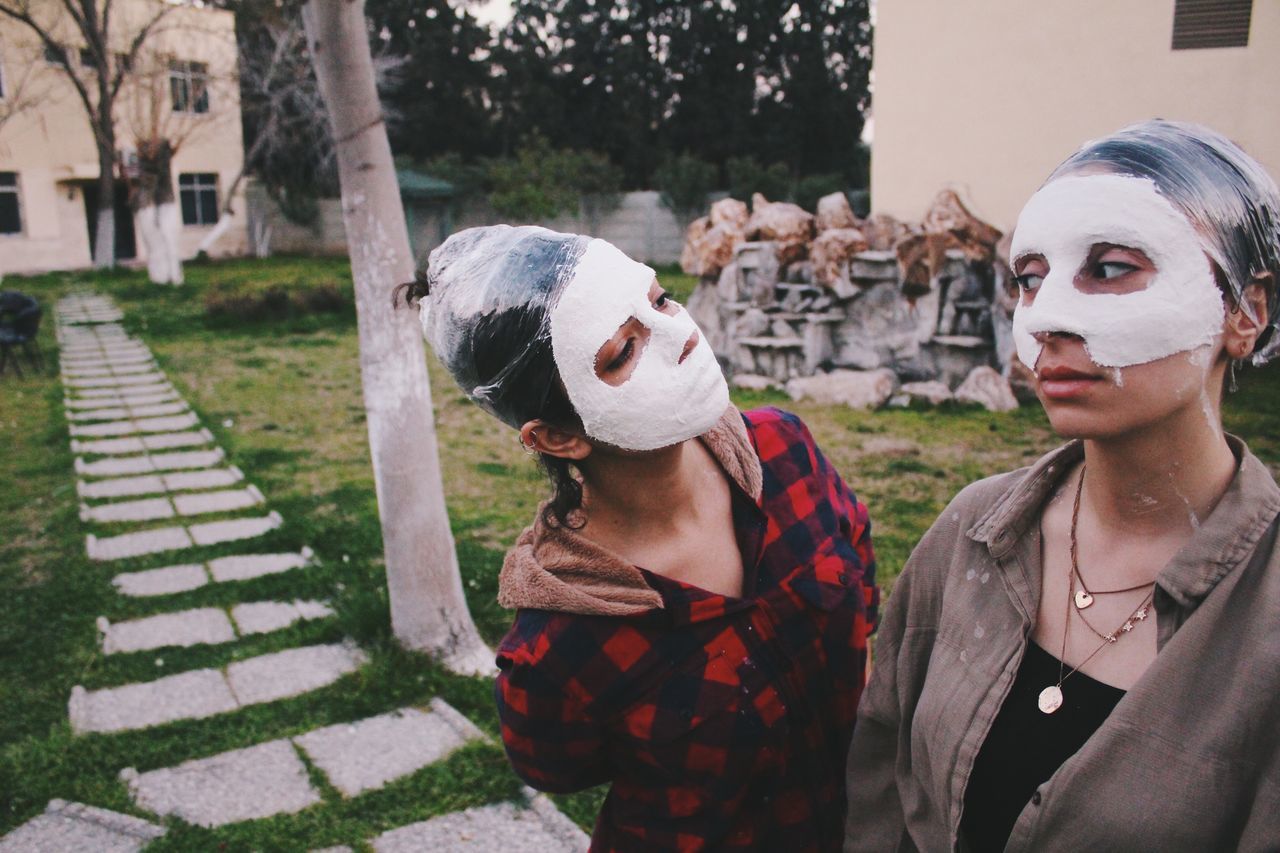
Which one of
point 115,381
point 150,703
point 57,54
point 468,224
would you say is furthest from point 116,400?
point 468,224

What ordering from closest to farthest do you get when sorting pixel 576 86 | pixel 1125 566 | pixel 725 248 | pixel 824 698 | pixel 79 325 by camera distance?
1. pixel 1125 566
2. pixel 824 698
3. pixel 725 248
4. pixel 79 325
5. pixel 576 86

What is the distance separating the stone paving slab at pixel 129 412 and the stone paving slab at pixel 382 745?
6.33 meters

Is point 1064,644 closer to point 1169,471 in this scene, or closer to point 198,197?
point 1169,471

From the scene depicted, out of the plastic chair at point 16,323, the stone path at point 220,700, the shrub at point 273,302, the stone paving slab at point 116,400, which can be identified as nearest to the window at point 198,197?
the shrub at point 273,302

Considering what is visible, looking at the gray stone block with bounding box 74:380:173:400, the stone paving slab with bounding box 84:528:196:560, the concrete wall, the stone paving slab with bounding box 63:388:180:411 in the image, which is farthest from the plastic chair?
the concrete wall

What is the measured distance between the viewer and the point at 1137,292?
121 cm

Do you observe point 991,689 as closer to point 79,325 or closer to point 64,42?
point 79,325

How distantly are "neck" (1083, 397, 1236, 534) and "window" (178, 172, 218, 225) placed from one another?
1151 inches

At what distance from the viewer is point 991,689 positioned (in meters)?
1.33

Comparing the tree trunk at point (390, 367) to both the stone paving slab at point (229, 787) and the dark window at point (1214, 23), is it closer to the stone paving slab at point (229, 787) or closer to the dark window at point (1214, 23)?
the stone paving slab at point (229, 787)

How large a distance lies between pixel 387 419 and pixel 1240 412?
22.1ft

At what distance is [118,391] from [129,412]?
112cm

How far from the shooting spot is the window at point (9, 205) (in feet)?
77.4

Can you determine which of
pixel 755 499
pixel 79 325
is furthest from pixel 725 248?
pixel 79 325
